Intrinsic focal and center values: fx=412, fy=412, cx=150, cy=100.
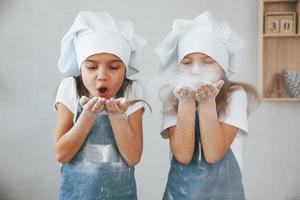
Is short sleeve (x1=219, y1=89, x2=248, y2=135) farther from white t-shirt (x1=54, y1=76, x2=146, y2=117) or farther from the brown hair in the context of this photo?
white t-shirt (x1=54, y1=76, x2=146, y2=117)

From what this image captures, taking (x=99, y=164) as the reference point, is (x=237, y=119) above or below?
above

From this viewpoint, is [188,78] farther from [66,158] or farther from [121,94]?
[66,158]

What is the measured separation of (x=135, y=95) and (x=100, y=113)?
0.11m

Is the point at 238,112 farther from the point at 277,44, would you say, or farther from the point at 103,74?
the point at 103,74

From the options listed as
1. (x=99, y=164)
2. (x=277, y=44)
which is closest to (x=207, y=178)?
(x=99, y=164)

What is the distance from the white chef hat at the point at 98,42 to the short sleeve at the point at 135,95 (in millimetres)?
36

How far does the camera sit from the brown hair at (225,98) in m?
1.05

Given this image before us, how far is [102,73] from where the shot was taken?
104 centimetres

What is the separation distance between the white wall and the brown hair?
2 centimetres

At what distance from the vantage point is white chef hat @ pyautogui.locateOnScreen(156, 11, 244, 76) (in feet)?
3.42

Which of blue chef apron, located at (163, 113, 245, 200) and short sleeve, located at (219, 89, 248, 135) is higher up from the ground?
short sleeve, located at (219, 89, 248, 135)

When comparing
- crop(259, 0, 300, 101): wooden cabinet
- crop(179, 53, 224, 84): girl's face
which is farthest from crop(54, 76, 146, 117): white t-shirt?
crop(259, 0, 300, 101): wooden cabinet

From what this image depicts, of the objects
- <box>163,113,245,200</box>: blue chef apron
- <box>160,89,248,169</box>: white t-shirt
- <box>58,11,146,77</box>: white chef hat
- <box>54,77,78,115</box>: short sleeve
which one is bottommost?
<box>163,113,245,200</box>: blue chef apron

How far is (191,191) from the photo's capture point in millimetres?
1053
